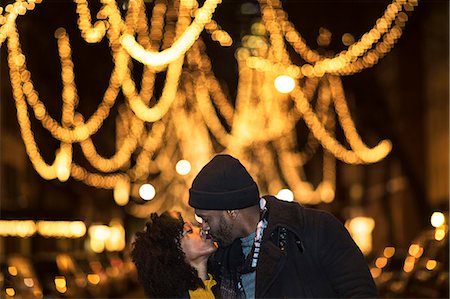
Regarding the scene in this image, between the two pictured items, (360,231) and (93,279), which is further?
(360,231)

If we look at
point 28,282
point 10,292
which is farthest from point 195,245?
point 28,282

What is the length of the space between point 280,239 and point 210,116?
169 ft

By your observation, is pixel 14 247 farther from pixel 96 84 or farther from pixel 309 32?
pixel 96 84

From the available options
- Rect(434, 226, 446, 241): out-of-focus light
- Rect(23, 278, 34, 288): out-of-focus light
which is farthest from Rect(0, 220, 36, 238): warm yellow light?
Rect(23, 278, 34, 288): out-of-focus light

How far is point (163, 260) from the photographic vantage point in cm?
620

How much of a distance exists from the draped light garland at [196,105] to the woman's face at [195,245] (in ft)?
16.9

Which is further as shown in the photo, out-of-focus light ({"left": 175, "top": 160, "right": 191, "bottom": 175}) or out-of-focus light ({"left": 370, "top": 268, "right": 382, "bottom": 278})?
out-of-focus light ({"left": 175, "top": 160, "right": 191, "bottom": 175})

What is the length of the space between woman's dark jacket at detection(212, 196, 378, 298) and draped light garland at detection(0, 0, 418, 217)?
228 inches

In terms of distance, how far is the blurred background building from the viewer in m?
20.6

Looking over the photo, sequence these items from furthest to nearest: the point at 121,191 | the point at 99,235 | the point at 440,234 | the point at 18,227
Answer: the point at 121,191
the point at 99,235
the point at 18,227
the point at 440,234

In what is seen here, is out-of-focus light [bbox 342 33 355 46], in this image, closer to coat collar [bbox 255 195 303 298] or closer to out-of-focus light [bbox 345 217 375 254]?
out-of-focus light [bbox 345 217 375 254]

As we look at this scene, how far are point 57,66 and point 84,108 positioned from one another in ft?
14.6

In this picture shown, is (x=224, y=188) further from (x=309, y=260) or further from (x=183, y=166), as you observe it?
(x=183, y=166)

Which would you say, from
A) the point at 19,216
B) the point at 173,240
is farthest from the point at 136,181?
the point at 173,240
